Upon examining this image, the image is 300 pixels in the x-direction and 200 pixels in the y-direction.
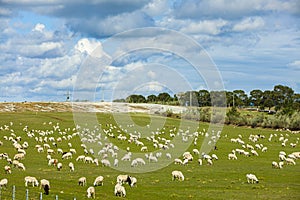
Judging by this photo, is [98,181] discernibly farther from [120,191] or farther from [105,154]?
[105,154]

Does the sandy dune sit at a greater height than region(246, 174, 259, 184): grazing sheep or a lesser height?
greater

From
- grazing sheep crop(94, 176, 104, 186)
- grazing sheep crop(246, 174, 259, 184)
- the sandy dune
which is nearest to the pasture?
grazing sheep crop(94, 176, 104, 186)

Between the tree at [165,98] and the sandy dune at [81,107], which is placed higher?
the tree at [165,98]

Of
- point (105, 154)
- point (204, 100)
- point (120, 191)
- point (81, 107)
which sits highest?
point (204, 100)

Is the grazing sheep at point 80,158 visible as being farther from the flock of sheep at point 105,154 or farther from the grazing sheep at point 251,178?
the grazing sheep at point 251,178

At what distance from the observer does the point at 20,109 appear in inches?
5684

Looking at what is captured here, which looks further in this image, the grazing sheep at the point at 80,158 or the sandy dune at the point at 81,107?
the sandy dune at the point at 81,107

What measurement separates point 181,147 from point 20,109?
7869cm

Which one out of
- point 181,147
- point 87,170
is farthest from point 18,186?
point 181,147

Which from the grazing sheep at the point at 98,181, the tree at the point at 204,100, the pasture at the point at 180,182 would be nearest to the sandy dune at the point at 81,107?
the tree at the point at 204,100

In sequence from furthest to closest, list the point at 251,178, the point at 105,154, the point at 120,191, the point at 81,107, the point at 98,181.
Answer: the point at 81,107, the point at 105,154, the point at 251,178, the point at 98,181, the point at 120,191

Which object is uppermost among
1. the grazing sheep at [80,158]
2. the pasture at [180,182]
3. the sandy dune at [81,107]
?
the sandy dune at [81,107]

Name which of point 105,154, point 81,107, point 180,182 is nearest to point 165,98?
point 81,107

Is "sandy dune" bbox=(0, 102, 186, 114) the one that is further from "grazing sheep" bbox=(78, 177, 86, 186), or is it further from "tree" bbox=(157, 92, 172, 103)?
"grazing sheep" bbox=(78, 177, 86, 186)
